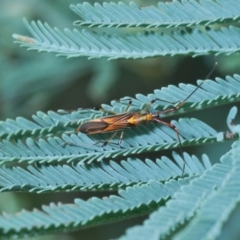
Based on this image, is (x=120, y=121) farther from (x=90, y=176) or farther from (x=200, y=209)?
(x=200, y=209)

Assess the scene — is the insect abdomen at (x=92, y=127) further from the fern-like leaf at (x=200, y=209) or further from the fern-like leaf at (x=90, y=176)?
Answer: the fern-like leaf at (x=200, y=209)

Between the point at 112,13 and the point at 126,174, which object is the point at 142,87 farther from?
the point at 126,174

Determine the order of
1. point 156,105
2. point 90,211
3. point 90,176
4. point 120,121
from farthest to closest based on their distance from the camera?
point 120,121, point 156,105, point 90,176, point 90,211

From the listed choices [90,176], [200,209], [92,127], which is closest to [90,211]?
[90,176]

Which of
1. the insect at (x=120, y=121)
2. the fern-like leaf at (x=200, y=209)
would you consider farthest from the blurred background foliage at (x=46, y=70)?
the fern-like leaf at (x=200, y=209)

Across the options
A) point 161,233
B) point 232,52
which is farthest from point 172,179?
point 232,52

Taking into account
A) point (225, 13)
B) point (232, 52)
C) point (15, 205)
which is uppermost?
point (225, 13)

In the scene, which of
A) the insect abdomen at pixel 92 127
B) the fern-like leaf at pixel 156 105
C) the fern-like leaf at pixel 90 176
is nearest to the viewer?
the fern-like leaf at pixel 90 176

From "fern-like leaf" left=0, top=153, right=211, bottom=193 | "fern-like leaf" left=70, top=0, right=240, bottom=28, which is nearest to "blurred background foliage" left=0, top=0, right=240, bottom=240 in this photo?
"fern-like leaf" left=70, top=0, right=240, bottom=28

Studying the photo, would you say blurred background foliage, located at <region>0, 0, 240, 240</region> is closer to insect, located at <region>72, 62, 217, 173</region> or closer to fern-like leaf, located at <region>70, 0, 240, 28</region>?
insect, located at <region>72, 62, 217, 173</region>

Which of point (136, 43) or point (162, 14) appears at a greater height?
point (162, 14)

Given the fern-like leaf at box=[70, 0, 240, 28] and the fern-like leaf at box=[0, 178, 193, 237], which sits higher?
the fern-like leaf at box=[70, 0, 240, 28]
